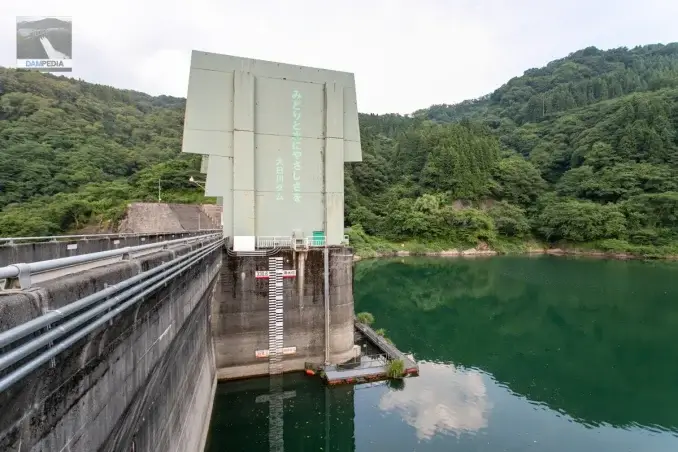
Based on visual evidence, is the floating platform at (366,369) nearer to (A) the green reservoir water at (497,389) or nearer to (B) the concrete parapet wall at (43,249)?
(A) the green reservoir water at (497,389)

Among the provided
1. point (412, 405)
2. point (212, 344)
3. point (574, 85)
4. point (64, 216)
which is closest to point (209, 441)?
point (212, 344)

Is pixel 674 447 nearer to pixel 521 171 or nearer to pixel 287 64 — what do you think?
pixel 287 64

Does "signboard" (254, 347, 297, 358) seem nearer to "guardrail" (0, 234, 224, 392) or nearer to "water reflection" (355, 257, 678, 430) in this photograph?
"water reflection" (355, 257, 678, 430)

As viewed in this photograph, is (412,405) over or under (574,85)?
under

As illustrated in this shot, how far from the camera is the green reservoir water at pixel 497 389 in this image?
12125mm

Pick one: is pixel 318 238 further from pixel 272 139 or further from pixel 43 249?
pixel 43 249

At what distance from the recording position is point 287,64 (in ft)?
51.4

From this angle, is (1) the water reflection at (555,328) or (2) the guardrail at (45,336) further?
(1) the water reflection at (555,328)

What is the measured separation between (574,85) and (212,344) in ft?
420

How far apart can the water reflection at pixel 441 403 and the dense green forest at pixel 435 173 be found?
35.9 meters

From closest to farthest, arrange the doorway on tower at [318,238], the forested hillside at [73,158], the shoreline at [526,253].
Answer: the doorway on tower at [318,238] → the forested hillside at [73,158] → the shoreline at [526,253]

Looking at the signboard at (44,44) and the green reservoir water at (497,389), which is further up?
the signboard at (44,44)

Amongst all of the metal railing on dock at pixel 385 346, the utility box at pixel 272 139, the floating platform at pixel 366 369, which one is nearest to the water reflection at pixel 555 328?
the metal railing on dock at pixel 385 346

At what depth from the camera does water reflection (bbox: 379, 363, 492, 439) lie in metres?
12.7
